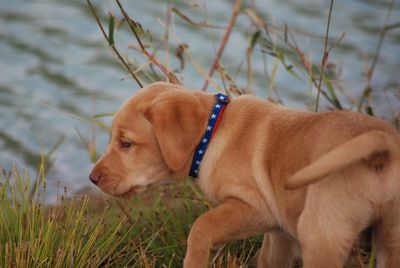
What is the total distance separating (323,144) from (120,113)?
4.09ft

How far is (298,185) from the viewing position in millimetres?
4008

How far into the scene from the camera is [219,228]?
4.70 metres

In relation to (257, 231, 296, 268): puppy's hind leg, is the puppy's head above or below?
above

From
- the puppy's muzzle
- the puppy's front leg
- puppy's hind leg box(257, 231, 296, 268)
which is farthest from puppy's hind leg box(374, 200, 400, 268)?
the puppy's muzzle

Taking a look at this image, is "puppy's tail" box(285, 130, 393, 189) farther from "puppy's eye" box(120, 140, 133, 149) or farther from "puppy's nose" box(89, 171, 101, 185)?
"puppy's nose" box(89, 171, 101, 185)

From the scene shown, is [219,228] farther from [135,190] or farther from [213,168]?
[135,190]

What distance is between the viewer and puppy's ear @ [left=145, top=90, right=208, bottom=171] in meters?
4.80

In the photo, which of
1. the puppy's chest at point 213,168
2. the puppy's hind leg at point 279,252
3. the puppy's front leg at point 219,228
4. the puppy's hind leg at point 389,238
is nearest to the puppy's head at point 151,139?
the puppy's chest at point 213,168

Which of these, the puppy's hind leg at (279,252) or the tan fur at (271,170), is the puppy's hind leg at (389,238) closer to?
the tan fur at (271,170)

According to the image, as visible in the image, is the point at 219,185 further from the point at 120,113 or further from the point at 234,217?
the point at 120,113

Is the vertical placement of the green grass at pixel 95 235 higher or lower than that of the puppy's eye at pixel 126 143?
lower

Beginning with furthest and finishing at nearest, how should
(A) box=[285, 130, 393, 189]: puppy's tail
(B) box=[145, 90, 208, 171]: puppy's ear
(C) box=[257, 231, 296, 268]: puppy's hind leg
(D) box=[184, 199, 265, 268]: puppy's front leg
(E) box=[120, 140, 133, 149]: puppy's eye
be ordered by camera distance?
1. (C) box=[257, 231, 296, 268]: puppy's hind leg
2. (E) box=[120, 140, 133, 149]: puppy's eye
3. (B) box=[145, 90, 208, 171]: puppy's ear
4. (D) box=[184, 199, 265, 268]: puppy's front leg
5. (A) box=[285, 130, 393, 189]: puppy's tail

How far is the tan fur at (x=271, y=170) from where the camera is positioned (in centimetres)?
425

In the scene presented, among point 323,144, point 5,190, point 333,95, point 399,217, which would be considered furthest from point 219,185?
point 333,95
